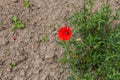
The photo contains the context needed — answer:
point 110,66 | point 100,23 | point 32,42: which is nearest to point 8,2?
point 32,42

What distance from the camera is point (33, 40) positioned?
387 centimetres

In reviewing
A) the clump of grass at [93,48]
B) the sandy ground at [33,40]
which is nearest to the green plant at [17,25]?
the sandy ground at [33,40]

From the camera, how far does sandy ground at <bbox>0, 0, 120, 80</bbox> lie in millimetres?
3619

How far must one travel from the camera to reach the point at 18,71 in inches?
143

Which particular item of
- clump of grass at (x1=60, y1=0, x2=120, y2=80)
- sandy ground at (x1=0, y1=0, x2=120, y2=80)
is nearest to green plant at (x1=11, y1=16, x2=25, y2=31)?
sandy ground at (x1=0, y1=0, x2=120, y2=80)

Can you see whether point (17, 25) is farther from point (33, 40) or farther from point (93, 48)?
point (93, 48)

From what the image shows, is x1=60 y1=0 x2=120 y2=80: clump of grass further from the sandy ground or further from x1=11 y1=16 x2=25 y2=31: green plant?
x1=11 y1=16 x2=25 y2=31: green plant

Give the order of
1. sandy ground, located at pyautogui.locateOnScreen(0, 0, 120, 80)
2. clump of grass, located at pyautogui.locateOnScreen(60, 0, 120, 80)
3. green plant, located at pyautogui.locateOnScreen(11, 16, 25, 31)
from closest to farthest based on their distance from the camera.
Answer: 1. clump of grass, located at pyautogui.locateOnScreen(60, 0, 120, 80)
2. sandy ground, located at pyautogui.locateOnScreen(0, 0, 120, 80)
3. green plant, located at pyautogui.locateOnScreen(11, 16, 25, 31)

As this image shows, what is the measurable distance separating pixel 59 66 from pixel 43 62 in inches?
7.6

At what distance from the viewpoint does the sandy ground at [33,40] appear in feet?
11.9

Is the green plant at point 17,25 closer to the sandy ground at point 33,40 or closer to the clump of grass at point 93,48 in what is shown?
the sandy ground at point 33,40

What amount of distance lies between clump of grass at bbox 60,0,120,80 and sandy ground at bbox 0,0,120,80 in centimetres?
17

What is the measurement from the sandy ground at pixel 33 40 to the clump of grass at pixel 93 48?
170 mm

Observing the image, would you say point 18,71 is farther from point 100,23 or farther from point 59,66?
point 100,23
